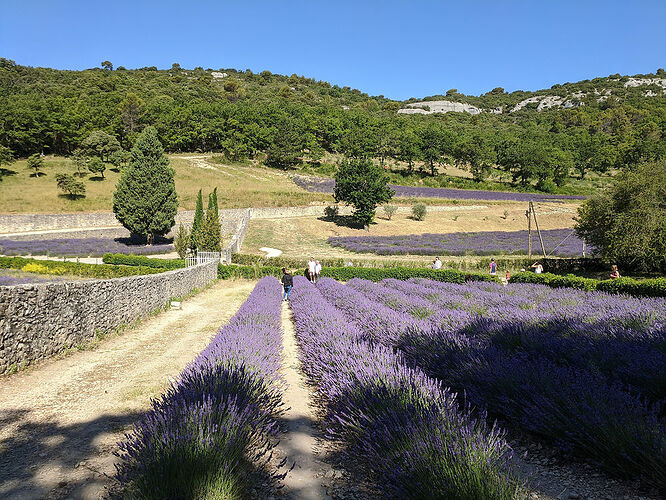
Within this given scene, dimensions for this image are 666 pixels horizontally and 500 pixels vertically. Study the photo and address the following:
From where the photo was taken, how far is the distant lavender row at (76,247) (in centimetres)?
2619

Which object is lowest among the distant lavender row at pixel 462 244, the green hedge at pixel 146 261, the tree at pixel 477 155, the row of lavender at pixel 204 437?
the green hedge at pixel 146 261

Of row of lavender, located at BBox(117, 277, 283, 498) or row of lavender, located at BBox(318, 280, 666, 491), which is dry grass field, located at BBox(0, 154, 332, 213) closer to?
row of lavender, located at BBox(318, 280, 666, 491)

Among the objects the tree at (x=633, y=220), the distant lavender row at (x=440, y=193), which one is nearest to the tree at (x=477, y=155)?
the distant lavender row at (x=440, y=193)

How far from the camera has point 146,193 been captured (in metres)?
31.2

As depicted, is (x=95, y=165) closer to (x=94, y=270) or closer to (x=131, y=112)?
(x=131, y=112)

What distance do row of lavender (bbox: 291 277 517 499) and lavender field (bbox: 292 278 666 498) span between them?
0.4 inches

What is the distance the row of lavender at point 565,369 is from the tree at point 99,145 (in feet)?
208

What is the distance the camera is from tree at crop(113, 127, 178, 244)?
31000 mm

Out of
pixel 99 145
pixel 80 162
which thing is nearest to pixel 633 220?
pixel 80 162

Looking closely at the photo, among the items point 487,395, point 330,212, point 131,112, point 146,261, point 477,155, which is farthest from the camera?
point 477,155

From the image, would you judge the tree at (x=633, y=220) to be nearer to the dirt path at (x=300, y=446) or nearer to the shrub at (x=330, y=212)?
the dirt path at (x=300, y=446)

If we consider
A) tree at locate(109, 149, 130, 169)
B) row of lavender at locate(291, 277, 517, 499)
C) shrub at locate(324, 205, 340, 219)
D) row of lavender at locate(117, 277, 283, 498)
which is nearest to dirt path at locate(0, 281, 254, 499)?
row of lavender at locate(117, 277, 283, 498)

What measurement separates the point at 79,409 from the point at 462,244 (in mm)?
34356

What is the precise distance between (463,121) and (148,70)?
394ft
